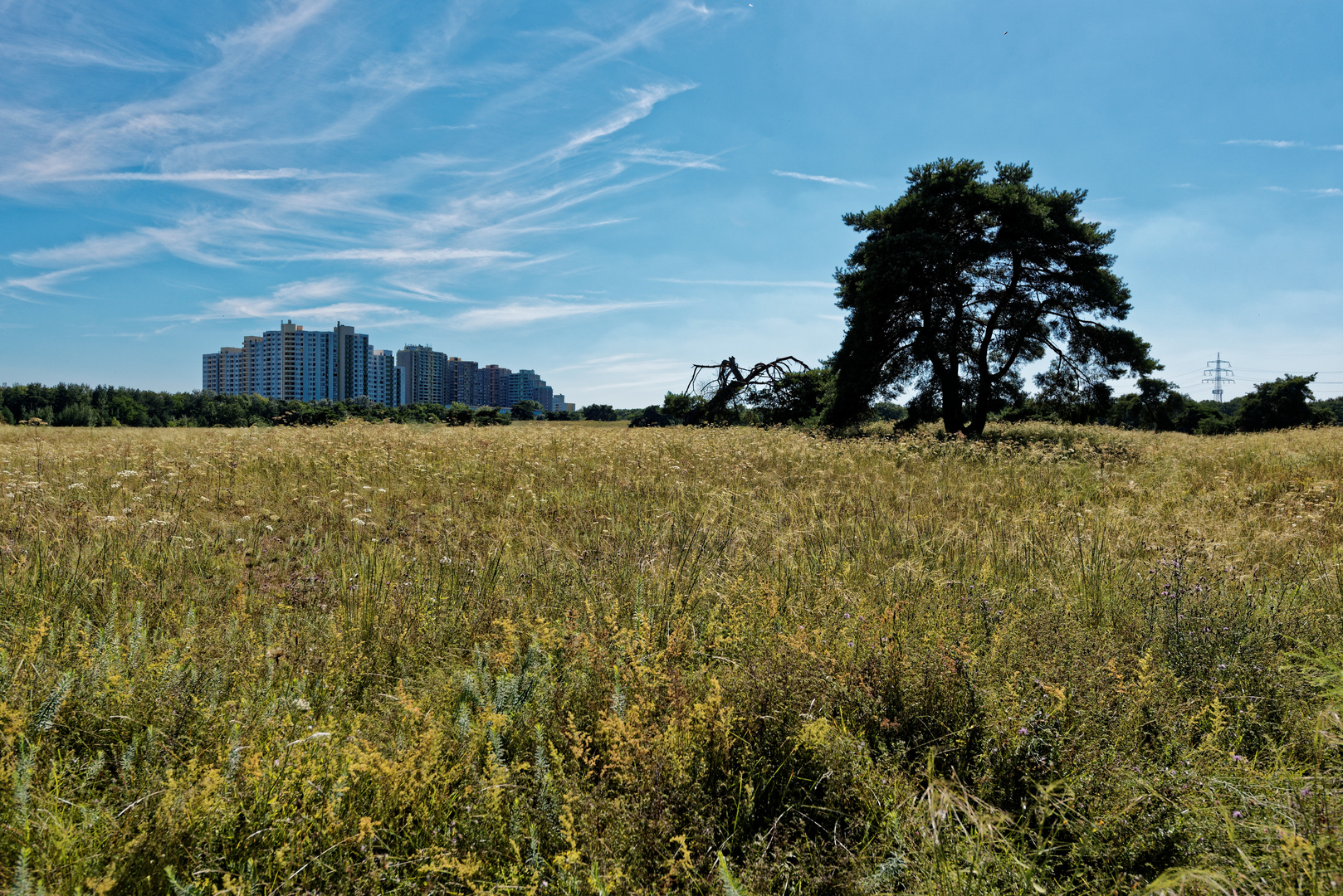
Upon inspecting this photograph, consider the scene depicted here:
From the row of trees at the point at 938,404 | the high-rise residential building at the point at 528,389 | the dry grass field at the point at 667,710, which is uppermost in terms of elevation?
the high-rise residential building at the point at 528,389

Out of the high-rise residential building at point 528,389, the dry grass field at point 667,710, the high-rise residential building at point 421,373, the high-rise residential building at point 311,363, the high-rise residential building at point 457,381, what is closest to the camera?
the dry grass field at point 667,710

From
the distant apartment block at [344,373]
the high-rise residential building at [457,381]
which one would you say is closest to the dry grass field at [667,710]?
the distant apartment block at [344,373]

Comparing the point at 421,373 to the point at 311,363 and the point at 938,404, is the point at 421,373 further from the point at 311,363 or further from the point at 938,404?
the point at 938,404

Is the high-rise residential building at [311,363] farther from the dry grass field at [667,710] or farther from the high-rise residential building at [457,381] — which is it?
the dry grass field at [667,710]

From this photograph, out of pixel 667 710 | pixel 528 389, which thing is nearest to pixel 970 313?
pixel 667 710

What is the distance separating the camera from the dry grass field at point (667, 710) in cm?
158

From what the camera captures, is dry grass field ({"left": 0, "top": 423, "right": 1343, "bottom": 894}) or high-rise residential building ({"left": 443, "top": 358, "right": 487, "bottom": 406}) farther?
high-rise residential building ({"left": 443, "top": 358, "right": 487, "bottom": 406})

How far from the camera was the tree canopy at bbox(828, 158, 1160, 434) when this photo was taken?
57.9 ft

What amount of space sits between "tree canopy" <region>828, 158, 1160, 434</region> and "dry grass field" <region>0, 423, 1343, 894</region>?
50.3 ft

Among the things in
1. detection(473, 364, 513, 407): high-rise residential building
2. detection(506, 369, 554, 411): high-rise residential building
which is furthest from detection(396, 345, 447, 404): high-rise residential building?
detection(506, 369, 554, 411): high-rise residential building

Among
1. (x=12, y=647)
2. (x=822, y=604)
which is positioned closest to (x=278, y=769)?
(x=12, y=647)

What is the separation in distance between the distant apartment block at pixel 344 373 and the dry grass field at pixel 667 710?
136 m

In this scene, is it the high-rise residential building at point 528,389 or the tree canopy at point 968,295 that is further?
the high-rise residential building at point 528,389

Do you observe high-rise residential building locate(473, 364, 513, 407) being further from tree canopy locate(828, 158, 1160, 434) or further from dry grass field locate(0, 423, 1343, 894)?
dry grass field locate(0, 423, 1343, 894)
